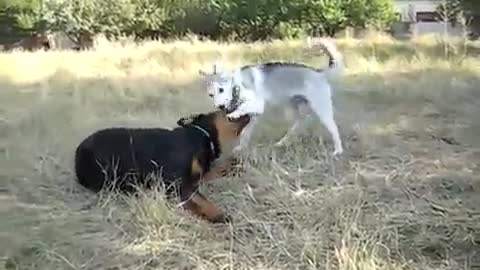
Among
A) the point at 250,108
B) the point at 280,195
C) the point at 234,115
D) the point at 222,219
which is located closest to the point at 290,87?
the point at 250,108

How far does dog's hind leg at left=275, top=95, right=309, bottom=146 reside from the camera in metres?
5.75

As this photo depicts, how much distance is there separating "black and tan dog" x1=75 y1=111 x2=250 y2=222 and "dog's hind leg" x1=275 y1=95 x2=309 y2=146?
0.94m

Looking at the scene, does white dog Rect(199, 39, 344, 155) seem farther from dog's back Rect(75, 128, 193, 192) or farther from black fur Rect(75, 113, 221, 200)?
dog's back Rect(75, 128, 193, 192)

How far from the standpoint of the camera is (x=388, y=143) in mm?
5801

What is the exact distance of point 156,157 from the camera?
4.50 m

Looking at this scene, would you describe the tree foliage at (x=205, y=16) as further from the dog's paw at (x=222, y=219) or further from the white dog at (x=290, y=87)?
the dog's paw at (x=222, y=219)

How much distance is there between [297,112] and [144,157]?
73.3 inches

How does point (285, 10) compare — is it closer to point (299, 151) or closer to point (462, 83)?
point (462, 83)

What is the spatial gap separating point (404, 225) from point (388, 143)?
193cm

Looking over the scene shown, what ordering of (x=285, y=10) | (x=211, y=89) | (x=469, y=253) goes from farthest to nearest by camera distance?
(x=285, y=10)
(x=211, y=89)
(x=469, y=253)

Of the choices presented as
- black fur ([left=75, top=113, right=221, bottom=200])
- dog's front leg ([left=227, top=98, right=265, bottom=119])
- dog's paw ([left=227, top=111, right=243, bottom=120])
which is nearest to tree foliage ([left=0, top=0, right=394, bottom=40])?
dog's front leg ([left=227, top=98, right=265, bottom=119])

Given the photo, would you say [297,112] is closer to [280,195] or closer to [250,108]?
[250,108]

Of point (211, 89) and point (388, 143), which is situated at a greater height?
point (211, 89)

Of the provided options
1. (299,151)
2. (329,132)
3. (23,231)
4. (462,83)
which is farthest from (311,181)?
(462,83)
